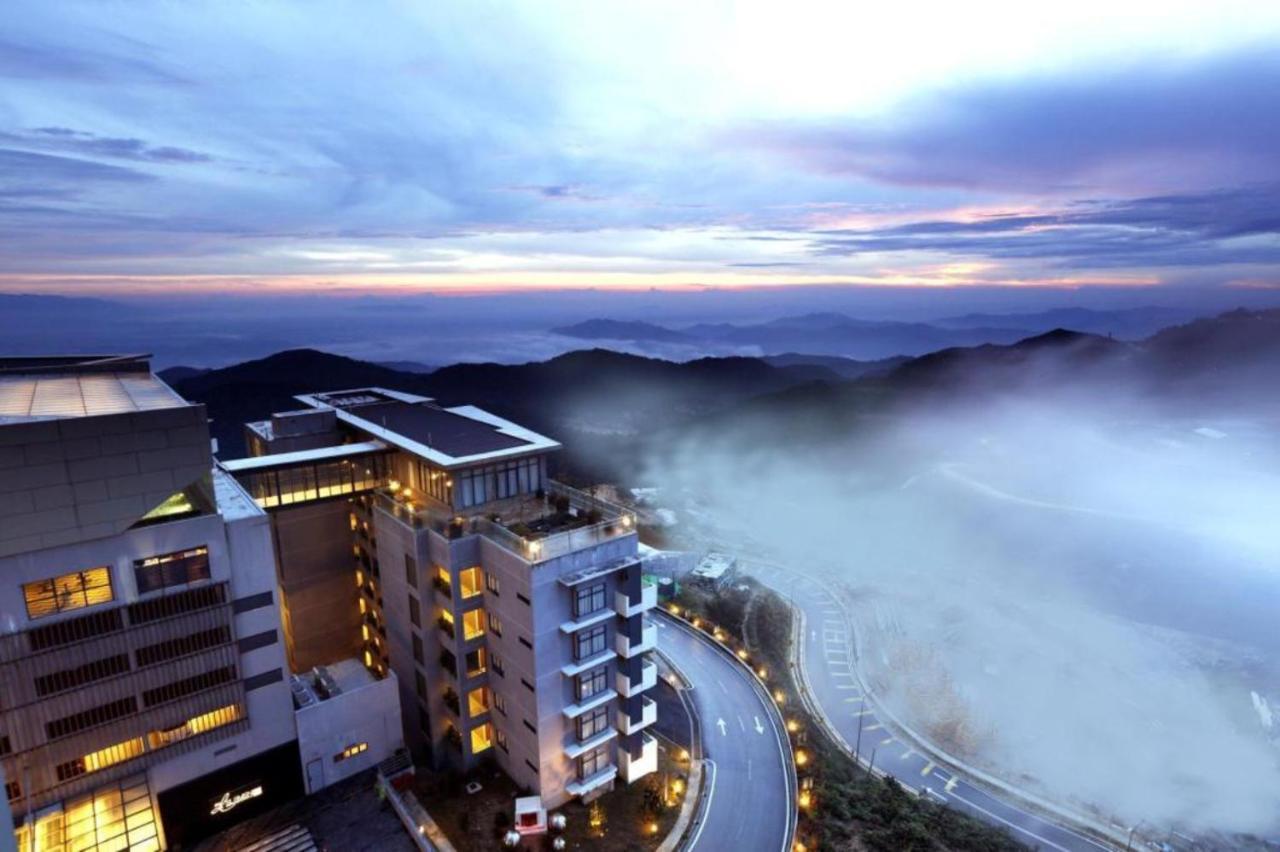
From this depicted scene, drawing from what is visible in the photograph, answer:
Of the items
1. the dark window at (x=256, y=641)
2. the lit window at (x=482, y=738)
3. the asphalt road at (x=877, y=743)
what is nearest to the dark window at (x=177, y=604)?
the dark window at (x=256, y=641)

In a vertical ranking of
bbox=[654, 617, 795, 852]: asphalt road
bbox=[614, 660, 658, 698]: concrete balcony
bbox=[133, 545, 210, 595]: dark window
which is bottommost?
bbox=[654, 617, 795, 852]: asphalt road

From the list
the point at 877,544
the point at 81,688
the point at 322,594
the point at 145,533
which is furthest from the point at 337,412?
the point at 877,544

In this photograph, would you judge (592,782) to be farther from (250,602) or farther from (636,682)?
(250,602)

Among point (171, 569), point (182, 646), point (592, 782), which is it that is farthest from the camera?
point (592, 782)

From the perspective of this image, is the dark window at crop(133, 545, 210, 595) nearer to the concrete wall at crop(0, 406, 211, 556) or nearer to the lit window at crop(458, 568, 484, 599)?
the concrete wall at crop(0, 406, 211, 556)

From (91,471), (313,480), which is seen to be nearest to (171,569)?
(91,471)

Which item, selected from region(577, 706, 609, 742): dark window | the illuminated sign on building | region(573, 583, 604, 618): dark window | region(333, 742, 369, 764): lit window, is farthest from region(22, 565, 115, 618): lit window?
region(577, 706, 609, 742): dark window
